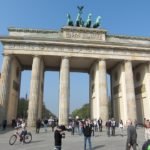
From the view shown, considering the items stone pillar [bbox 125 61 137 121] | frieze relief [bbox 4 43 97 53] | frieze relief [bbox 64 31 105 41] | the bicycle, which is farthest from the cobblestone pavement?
frieze relief [bbox 64 31 105 41]

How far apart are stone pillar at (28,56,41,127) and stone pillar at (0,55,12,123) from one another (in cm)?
378

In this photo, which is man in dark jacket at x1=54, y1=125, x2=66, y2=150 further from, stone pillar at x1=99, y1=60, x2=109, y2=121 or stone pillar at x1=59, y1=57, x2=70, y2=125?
stone pillar at x1=99, y1=60, x2=109, y2=121

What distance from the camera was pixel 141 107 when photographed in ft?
138

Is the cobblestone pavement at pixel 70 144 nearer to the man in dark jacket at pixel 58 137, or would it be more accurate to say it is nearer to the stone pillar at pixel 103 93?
the man in dark jacket at pixel 58 137

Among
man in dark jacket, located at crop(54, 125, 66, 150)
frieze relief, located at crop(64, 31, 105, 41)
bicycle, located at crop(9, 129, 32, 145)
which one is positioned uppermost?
frieze relief, located at crop(64, 31, 105, 41)

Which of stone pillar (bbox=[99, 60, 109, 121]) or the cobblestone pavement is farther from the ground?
stone pillar (bbox=[99, 60, 109, 121])

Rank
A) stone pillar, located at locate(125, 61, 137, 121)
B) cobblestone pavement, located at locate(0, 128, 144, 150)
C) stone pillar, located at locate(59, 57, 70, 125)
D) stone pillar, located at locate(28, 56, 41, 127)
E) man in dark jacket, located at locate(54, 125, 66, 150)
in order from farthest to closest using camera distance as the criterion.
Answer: stone pillar, located at locate(125, 61, 137, 121), stone pillar, located at locate(59, 57, 70, 125), stone pillar, located at locate(28, 56, 41, 127), cobblestone pavement, located at locate(0, 128, 144, 150), man in dark jacket, located at locate(54, 125, 66, 150)

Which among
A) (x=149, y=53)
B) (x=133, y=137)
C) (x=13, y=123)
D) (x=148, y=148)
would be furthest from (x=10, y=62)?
(x=148, y=148)

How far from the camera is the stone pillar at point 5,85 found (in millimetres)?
34375

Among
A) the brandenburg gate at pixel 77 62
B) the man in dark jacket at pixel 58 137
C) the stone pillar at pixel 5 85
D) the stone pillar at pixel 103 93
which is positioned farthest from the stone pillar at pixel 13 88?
the man in dark jacket at pixel 58 137

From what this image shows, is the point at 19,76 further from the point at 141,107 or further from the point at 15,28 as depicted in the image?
the point at 141,107

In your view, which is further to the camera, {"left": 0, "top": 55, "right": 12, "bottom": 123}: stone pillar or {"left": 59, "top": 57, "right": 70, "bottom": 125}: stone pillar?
{"left": 59, "top": 57, "right": 70, "bottom": 125}: stone pillar

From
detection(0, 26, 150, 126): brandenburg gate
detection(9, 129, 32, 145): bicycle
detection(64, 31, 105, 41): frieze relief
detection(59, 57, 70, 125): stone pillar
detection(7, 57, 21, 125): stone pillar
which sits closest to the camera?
detection(9, 129, 32, 145): bicycle

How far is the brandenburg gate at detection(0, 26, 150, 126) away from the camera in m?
36.5
